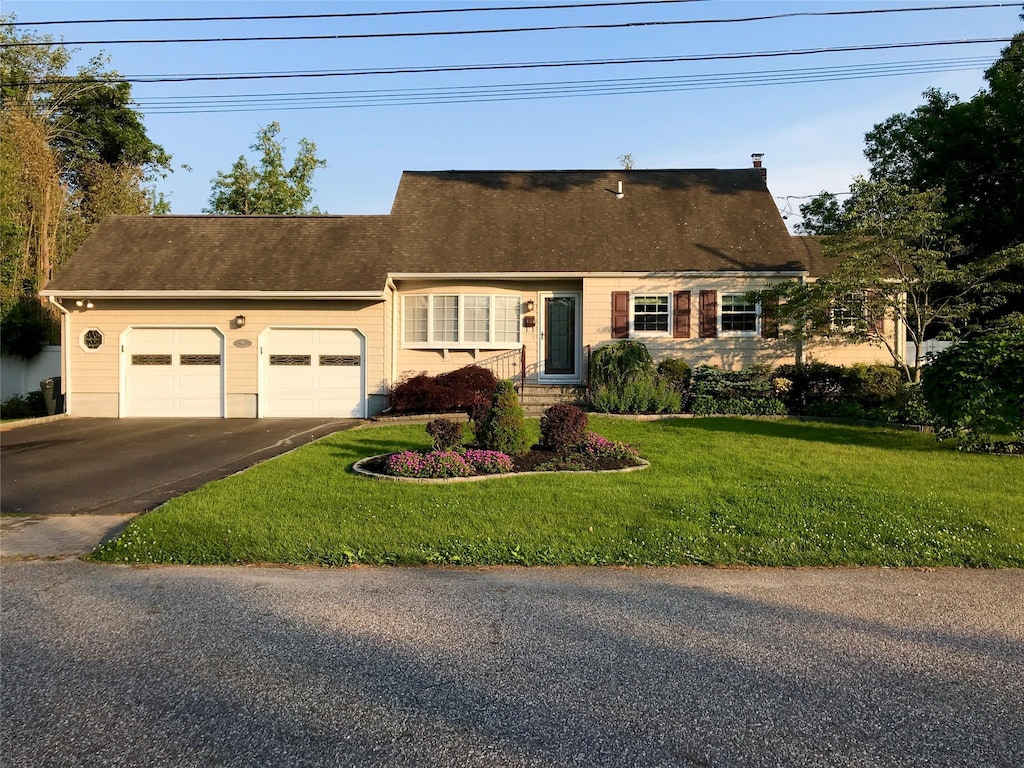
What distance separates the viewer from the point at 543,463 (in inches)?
324

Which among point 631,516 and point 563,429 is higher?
point 563,429

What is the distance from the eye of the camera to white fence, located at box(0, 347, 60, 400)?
17.6 metres

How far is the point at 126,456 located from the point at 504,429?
6.43 m

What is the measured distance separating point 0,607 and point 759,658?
4974 mm

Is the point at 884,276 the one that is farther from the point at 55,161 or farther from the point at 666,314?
the point at 55,161

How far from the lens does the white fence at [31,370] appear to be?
57.8 ft

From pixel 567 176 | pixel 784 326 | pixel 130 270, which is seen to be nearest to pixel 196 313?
pixel 130 270

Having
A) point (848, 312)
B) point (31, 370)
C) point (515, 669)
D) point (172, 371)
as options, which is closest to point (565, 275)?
point (848, 312)

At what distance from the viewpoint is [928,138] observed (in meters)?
22.5

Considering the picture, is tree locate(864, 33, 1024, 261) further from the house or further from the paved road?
the paved road

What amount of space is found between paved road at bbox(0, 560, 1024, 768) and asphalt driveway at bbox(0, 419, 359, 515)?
297 centimetres

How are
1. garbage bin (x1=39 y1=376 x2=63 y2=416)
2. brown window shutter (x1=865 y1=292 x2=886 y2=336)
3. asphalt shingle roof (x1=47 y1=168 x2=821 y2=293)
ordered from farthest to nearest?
garbage bin (x1=39 y1=376 x2=63 y2=416)
asphalt shingle roof (x1=47 y1=168 x2=821 y2=293)
brown window shutter (x1=865 y1=292 x2=886 y2=336)

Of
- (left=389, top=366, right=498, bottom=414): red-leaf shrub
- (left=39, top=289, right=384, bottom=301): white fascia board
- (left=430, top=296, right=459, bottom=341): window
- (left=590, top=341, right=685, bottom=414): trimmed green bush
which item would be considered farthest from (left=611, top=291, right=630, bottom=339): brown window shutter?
(left=39, top=289, right=384, bottom=301): white fascia board

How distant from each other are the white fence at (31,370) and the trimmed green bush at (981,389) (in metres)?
21.1
